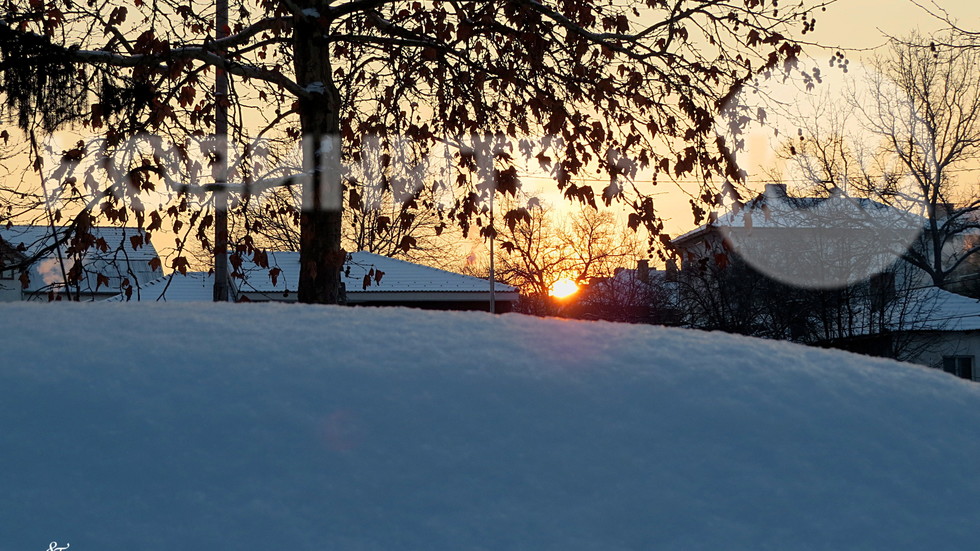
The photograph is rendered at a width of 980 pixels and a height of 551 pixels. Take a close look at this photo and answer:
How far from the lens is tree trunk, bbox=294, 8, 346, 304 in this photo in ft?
23.4

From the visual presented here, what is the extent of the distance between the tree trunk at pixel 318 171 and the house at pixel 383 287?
12.8m

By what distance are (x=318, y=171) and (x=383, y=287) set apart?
15236 mm

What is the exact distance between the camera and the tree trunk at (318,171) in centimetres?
714

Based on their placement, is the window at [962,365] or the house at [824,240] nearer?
the house at [824,240]

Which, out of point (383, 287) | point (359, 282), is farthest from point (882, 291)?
point (359, 282)

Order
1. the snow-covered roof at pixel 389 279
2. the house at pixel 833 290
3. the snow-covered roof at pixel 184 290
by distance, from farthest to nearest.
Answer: the snow-covered roof at pixel 389 279, the snow-covered roof at pixel 184 290, the house at pixel 833 290

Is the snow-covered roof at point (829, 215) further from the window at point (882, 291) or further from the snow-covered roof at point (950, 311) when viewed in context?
the window at point (882, 291)

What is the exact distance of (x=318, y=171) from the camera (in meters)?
7.06

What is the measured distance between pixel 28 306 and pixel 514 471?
4.77 ft

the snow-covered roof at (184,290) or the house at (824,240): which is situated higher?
the house at (824,240)

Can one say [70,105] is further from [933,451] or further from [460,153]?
[933,451]

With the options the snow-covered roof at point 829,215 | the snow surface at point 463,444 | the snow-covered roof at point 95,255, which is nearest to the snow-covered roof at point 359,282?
the snow-covered roof at point 95,255

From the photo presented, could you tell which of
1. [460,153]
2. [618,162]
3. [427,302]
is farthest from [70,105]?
[427,302]

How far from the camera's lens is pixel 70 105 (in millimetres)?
5602
